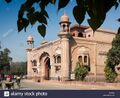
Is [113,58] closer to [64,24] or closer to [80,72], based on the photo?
[80,72]

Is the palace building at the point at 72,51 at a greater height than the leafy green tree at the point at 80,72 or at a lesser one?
greater

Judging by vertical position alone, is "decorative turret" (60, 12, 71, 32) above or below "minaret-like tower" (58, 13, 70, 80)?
above

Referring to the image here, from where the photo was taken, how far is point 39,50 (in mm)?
54781

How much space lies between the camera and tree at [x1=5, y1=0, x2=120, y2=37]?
1771mm

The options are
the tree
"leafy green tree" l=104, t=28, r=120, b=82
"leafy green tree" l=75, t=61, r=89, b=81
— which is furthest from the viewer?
"leafy green tree" l=75, t=61, r=89, b=81

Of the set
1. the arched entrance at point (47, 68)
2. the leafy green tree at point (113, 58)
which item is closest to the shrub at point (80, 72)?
the leafy green tree at point (113, 58)

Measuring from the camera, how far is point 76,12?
1843 mm

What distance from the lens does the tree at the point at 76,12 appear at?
1771 mm

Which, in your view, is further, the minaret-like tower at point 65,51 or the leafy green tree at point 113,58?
the minaret-like tower at point 65,51

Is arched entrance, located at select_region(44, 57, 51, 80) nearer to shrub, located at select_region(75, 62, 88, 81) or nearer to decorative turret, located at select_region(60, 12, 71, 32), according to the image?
decorative turret, located at select_region(60, 12, 71, 32)

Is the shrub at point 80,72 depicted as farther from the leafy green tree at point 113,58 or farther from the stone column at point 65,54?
the leafy green tree at point 113,58

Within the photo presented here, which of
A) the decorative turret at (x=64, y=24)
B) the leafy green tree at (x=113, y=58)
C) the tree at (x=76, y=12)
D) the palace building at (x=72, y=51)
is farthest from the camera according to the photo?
the decorative turret at (x=64, y=24)

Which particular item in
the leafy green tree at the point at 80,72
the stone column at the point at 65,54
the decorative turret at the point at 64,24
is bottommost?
the leafy green tree at the point at 80,72

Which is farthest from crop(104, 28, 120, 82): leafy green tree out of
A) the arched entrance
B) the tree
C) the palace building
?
the tree
